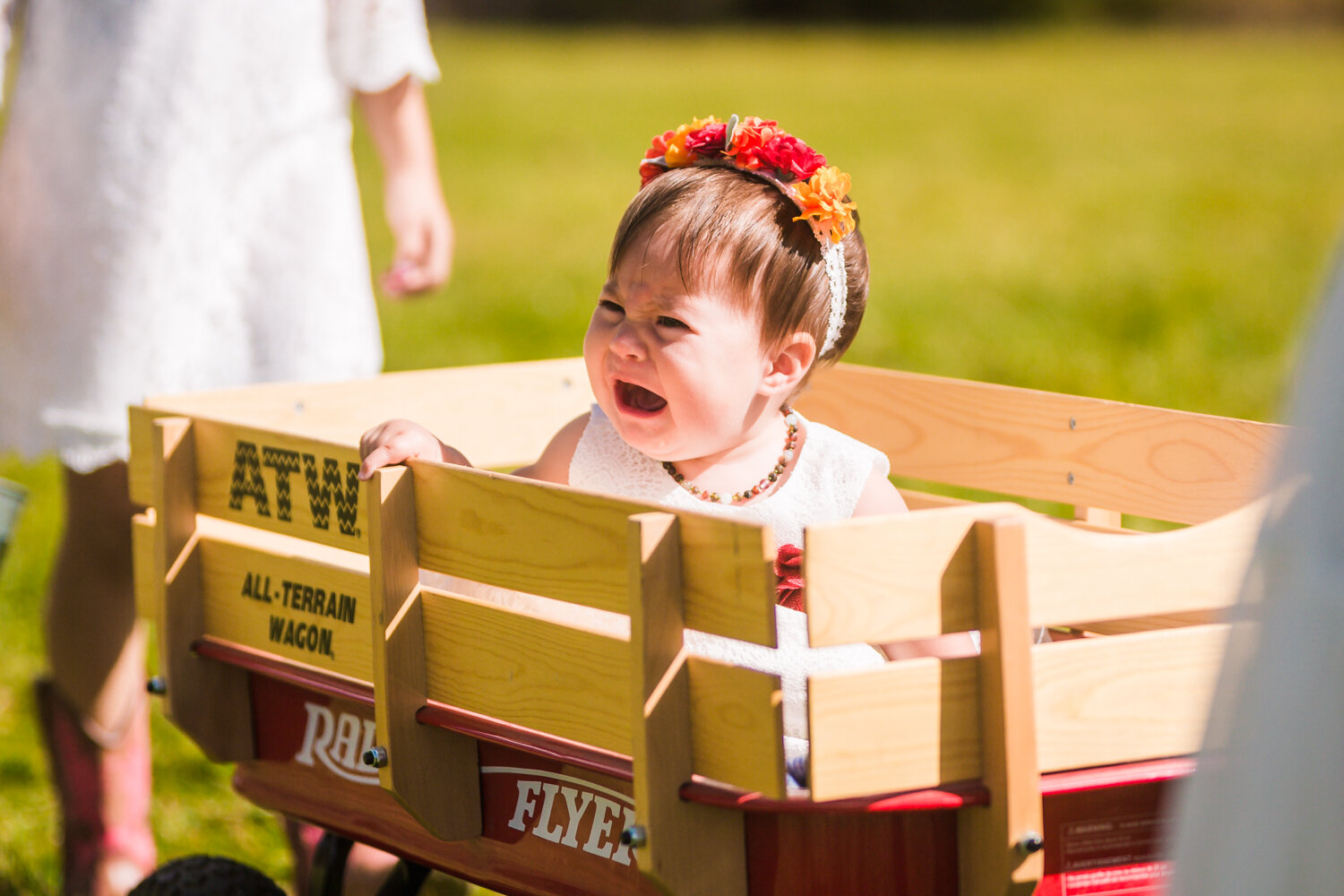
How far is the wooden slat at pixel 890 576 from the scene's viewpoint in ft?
4.66

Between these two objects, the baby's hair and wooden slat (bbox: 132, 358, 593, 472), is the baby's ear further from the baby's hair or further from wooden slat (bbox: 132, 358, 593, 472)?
wooden slat (bbox: 132, 358, 593, 472)

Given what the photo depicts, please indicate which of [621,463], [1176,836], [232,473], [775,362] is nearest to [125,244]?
[232,473]

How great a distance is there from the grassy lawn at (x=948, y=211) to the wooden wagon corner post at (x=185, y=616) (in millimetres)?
985

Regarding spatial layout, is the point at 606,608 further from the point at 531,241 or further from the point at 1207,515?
the point at 531,241

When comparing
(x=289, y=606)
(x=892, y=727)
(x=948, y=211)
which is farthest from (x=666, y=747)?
(x=948, y=211)

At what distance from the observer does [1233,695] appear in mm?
802

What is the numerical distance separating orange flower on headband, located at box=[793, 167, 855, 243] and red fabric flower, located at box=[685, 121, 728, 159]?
16cm

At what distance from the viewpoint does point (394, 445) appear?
6.10ft

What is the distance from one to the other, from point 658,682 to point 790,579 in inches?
23.0

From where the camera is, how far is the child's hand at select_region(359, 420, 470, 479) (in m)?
1.84

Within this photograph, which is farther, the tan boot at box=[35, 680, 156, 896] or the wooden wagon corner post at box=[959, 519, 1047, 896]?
the tan boot at box=[35, 680, 156, 896]

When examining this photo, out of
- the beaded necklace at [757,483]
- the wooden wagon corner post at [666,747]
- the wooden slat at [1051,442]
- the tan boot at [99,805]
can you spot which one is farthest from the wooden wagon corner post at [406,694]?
the tan boot at [99,805]

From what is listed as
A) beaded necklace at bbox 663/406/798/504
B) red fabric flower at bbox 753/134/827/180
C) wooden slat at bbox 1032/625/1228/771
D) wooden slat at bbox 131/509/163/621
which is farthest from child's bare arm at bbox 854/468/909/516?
wooden slat at bbox 131/509/163/621

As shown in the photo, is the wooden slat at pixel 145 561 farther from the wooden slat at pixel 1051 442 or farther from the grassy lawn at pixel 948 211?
the wooden slat at pixel 1051 442
